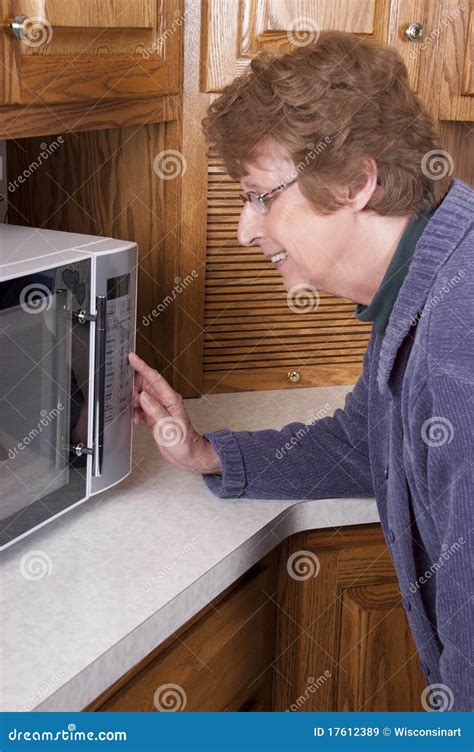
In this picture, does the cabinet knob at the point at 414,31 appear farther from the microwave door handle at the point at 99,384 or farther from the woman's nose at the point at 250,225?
the microwave door handle at the point at 99,384

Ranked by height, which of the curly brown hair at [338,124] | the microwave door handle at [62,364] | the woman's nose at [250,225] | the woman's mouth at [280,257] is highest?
the curly brown hair at [338,124]

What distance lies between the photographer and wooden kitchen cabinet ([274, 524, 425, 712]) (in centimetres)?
132

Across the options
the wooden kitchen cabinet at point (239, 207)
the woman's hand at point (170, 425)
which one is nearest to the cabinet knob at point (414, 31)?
the wooden kitchen cabinet at point (239, 207)

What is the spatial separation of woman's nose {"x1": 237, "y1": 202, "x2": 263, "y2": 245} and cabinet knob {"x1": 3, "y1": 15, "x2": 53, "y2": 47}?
280mm

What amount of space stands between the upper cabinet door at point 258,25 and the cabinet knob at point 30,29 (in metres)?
0.38

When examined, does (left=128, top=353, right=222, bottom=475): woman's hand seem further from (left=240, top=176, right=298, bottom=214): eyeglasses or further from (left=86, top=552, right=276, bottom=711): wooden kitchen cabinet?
(left=240, top=176, right=298, bottom=214): eyeglasses

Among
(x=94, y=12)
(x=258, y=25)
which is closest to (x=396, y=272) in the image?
(x=94, y=12)

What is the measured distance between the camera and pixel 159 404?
1.26 meters

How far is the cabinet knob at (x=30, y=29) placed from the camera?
103cm

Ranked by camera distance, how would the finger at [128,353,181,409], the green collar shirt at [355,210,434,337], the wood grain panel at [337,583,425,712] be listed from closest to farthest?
the green collar shirt at [355,210,434,337]
the finger at [128,353,181,409]
the wood grain panel at [337,583,425,712]

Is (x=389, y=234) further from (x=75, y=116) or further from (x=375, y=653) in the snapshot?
(x=375, y=653)

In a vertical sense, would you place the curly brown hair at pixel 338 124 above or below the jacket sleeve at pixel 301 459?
above

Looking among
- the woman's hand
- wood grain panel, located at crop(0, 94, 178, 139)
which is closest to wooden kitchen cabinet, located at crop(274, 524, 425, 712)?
the woman's hand

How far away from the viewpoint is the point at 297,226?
3.50ft
